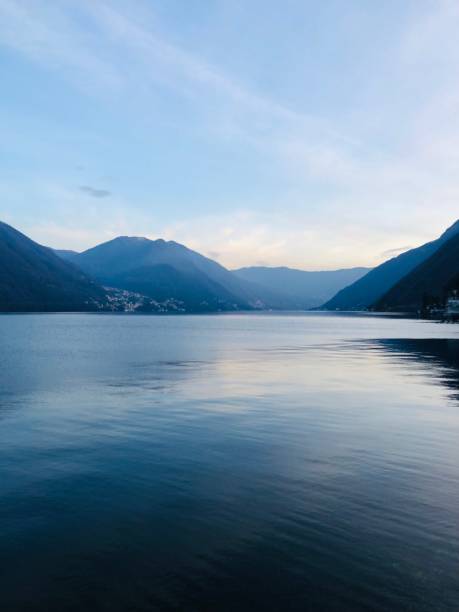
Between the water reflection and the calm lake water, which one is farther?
the water reflection

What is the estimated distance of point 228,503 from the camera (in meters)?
20.1

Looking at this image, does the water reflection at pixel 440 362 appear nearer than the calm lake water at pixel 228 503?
No

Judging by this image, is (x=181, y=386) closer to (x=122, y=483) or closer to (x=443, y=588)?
(x=122, y=483)

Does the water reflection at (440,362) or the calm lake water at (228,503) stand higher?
the calm lake water at (228,503)

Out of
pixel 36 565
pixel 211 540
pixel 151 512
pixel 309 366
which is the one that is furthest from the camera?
pixel 309 366

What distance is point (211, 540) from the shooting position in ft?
54.7

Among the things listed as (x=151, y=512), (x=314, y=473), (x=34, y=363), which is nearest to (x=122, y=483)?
(x=151, y=512)

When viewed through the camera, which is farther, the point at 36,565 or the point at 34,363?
the point at 34,363

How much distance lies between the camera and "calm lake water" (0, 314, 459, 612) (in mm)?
13734

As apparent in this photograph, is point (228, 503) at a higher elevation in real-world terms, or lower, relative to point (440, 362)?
higher

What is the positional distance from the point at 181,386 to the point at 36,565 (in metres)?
39.2

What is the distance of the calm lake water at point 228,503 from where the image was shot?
1373 centimetres

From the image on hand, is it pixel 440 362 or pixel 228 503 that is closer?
pixel 228 503

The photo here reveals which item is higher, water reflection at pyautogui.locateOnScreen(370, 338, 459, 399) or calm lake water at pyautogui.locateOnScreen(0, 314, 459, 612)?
calm lake water at pyautogui.locateOnScreen(0, 314, 459, 612)
